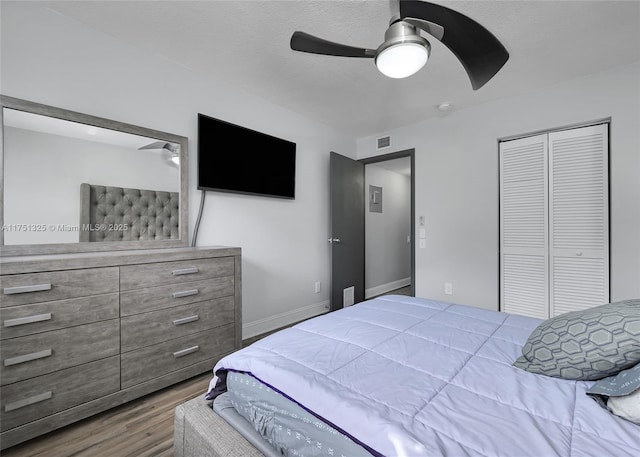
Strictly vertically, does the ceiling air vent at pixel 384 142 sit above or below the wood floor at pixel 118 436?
above

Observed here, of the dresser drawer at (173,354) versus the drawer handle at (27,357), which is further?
the dresser drawer at (173,354)

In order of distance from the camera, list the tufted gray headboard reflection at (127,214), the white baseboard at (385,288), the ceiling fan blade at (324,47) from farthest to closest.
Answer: the white baseboard at (385,288) → the tufted gray headboard reflection at (127,214) → the ceiling fan blade at (324,47)

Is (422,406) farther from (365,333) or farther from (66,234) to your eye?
(66,234)

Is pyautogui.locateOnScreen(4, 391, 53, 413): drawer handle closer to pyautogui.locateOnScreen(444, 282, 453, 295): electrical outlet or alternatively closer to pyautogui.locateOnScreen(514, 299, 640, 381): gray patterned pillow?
pyautogui.locateOnScreen(514, 299, 640, 381): gray patterned pillow

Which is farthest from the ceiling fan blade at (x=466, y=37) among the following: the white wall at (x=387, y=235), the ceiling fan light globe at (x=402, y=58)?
the white wall at (x=387, y=235)

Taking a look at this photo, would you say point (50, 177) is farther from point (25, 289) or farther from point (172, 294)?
point (172, 294)

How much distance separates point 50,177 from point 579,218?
422 cm

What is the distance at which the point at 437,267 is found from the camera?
341 cm

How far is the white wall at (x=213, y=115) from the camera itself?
175 centimetres

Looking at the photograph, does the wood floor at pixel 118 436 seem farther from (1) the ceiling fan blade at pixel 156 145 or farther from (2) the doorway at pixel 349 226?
(2) the doorway at pixel 349 226

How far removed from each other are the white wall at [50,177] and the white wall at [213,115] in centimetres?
27

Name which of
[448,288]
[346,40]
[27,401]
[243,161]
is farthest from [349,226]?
[27,401]

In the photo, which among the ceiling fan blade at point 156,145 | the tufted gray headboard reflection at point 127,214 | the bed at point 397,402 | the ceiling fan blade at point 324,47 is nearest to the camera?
the bed at point 397,402

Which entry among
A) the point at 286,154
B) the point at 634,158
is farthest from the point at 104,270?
the point at 634,158
